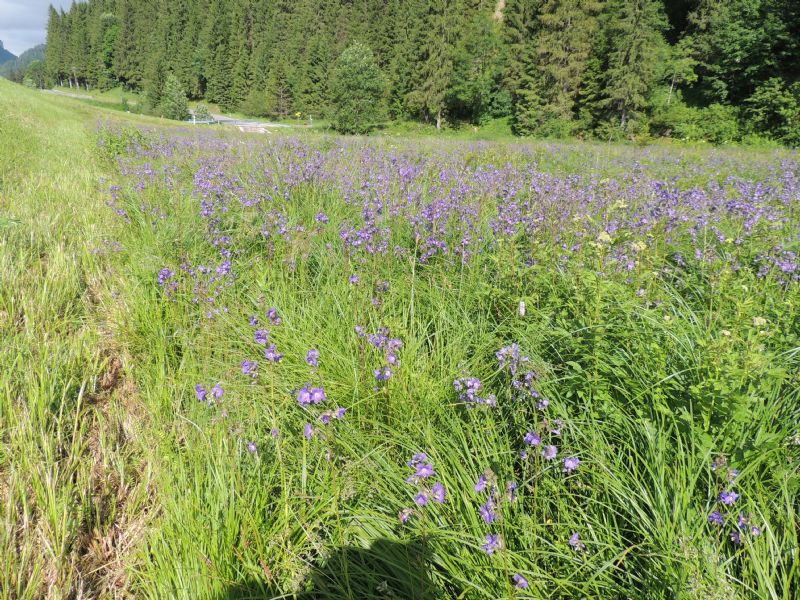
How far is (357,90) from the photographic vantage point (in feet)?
116

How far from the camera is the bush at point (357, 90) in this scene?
3494 centimetres

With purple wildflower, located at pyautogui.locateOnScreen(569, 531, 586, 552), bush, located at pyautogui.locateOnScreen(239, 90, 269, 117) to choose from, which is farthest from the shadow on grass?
bush, located at pyautogui.locateOnScreen(239, 90, 269, 117)

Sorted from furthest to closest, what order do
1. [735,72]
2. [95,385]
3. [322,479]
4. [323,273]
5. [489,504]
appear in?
[735,72] → [323,273] → [95,385] → [322,479] → [489,504]

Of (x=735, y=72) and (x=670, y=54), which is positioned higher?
(x=670, y=54)

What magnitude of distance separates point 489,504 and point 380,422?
26.5 inches

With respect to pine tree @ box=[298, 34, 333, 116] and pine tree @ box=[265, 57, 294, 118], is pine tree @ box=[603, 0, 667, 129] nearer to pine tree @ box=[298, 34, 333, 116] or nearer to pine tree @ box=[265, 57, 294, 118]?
pine tree @ box=[298, 34, 333, 116]

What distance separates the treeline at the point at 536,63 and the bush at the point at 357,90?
3772 millimetres

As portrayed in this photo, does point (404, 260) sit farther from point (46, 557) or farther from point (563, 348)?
point (46, 557)

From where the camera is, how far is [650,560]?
3.91 feet

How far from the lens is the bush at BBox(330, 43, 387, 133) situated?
3494 centimetres

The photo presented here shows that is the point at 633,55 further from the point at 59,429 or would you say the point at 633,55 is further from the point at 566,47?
the point at 59,429

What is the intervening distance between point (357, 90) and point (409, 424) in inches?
1503

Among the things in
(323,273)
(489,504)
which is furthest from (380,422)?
(323,273)

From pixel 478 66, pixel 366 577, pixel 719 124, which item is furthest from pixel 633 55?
pixel 366 577
